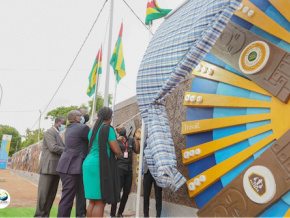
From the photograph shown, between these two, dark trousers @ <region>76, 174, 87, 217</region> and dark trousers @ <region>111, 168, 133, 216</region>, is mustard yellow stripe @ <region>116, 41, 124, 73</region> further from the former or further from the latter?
dark trousers @ <region>76, 174, 87, 217</region>

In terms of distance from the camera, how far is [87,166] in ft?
8.70

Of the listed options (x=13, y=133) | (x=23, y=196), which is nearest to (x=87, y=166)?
(x=23, y=196)

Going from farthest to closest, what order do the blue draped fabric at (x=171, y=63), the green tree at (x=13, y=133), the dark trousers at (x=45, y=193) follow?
1. the green tree at (x=13, y=133)
2. the dark trousers at (x=45, y=193)
3. the blue draped fabric at (x=171, y=63)

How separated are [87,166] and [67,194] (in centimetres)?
76

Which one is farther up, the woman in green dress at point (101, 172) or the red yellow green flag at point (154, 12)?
the red yellow green flag at point (154, 12)

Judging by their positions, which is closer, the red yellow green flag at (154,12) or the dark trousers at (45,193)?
the dark trousers at (45,193)

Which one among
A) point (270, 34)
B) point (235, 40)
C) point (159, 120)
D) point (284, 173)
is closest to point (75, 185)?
point (159, 120)

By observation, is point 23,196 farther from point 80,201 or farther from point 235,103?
point 235,103

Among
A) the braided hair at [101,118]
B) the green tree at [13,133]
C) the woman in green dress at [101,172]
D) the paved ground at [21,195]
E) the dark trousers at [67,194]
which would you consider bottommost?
the green tree at [13,133]

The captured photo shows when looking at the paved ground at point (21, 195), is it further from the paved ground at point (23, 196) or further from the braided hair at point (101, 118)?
the braided hair at point (101, 118)

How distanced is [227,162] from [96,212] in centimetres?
144

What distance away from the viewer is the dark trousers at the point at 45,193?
366 cm

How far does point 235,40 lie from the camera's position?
116 inches

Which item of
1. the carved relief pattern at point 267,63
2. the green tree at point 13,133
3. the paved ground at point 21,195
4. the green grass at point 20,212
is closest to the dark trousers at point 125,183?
the green grass at point 20,212
